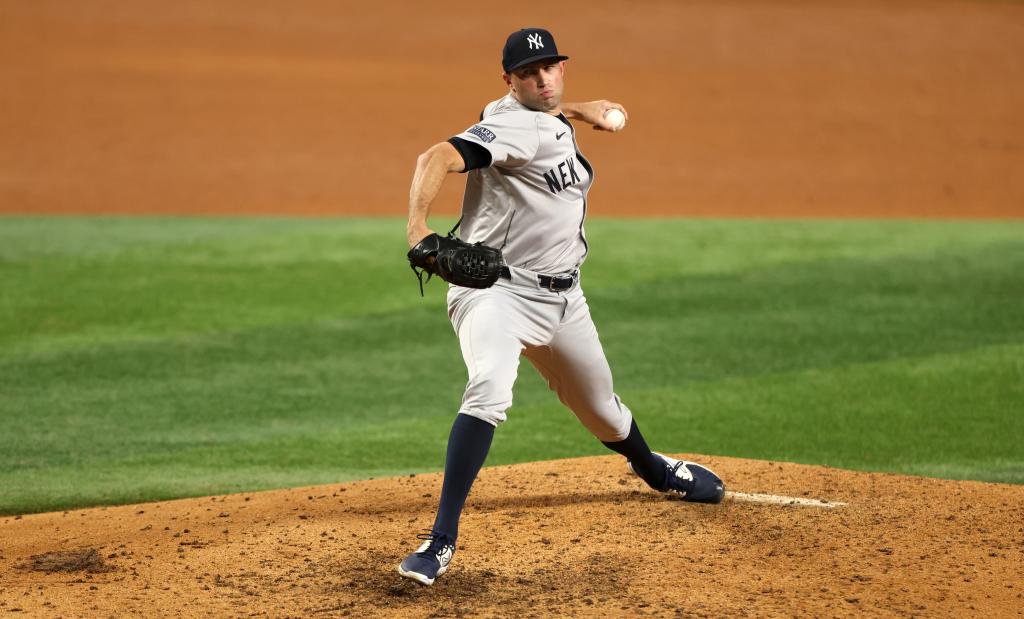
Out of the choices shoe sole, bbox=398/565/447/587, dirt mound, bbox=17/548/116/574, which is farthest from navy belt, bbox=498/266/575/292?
dirt mound, bbox=17/548/116/574

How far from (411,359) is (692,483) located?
329 centimetres

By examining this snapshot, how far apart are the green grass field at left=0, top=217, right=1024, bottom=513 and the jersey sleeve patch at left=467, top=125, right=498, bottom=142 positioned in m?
2.29

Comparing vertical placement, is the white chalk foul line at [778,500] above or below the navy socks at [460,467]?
below

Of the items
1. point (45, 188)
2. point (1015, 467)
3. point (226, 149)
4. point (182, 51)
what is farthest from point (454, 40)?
point (1015, 467)

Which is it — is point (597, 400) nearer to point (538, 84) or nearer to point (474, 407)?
point (474, 407)

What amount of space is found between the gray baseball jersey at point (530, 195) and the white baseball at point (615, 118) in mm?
407

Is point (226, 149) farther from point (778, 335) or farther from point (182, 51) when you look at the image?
point (778, 335)

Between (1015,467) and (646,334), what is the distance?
2.81 metres

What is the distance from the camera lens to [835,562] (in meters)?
4.18

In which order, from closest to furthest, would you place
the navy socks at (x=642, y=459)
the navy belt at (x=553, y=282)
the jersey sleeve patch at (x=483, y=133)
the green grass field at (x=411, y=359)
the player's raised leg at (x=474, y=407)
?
the player's raised leg at (x=474, y=407) < the jersey sleeve patch at (x=483, y=133) < the navy belt at (x=553, y=282) < the navy socks at (x=642, y=459) < the green grass field at (x=411, y=359)

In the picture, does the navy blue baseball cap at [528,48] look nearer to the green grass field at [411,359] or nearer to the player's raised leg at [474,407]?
the player's raised leg at [474,407]

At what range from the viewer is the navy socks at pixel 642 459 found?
477 cm

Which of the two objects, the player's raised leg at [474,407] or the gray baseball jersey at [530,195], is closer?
the player's raised leg at [474,407]

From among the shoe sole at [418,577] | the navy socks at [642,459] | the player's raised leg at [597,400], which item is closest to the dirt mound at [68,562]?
the shoe sole at [418,577]
